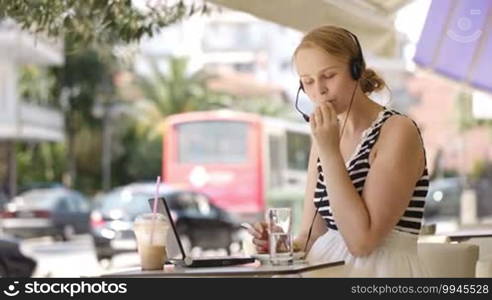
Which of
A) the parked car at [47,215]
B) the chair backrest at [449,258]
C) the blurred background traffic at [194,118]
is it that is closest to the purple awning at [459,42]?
the blurred background traffic at [194,118]

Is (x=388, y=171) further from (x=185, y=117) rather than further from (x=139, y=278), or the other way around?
(x=185, y=117)

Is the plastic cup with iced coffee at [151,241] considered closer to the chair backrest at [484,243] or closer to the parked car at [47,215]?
the chair backrest at [484,243]

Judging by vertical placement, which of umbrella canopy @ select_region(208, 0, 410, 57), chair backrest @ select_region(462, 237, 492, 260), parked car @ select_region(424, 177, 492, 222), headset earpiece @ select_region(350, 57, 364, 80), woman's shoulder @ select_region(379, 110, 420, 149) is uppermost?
umbrella canopy @ select_region(208, 0, 410, 57)

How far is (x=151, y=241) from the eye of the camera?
10.6ft

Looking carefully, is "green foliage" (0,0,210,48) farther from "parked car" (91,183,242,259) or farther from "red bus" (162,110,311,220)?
"red bus" (162,110,311,220)

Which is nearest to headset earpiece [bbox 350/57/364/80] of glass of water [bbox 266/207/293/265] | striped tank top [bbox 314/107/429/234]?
striped tank top [bbox 314/107/429/234]

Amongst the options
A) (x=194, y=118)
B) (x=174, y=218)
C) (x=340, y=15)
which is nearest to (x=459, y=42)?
(x=340, y=15)

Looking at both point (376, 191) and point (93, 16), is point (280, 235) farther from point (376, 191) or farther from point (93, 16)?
point (93, 16)

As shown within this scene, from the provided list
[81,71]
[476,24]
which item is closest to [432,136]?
[81,71]

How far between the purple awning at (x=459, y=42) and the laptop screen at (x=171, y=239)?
19.8ft

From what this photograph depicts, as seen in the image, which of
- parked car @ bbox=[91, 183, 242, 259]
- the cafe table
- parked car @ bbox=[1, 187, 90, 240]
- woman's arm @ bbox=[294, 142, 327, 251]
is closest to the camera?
the cafe table

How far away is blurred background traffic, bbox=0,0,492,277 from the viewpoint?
762 cm

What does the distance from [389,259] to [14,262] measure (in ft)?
27.5

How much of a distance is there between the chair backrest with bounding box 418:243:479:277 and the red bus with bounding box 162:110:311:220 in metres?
21.7
